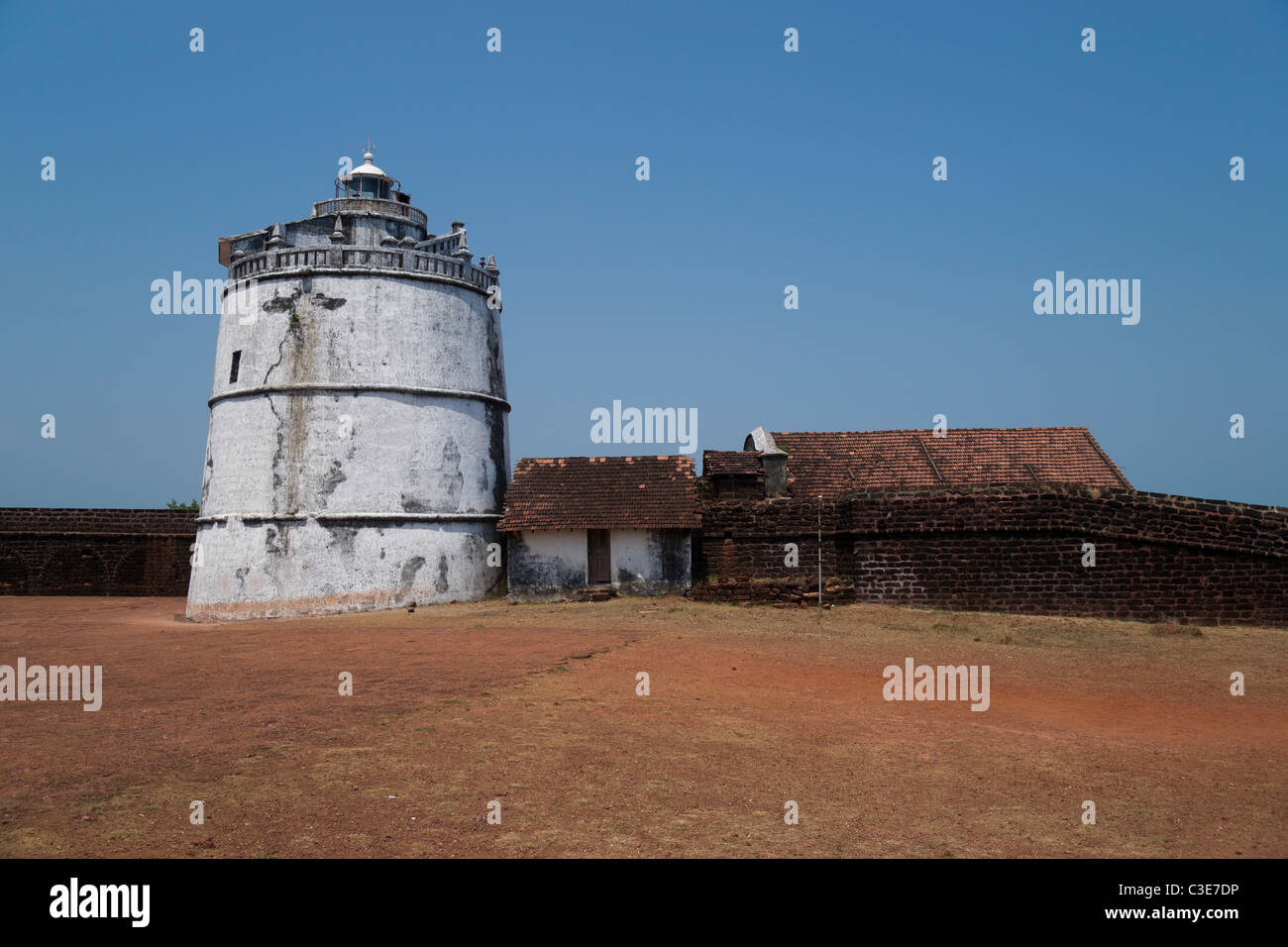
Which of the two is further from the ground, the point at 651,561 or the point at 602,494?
the point at 602,494

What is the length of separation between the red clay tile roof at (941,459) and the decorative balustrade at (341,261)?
828cm

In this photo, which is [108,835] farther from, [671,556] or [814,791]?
[671,556]

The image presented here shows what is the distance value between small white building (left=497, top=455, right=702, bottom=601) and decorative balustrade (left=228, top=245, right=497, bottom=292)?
5.44 metres

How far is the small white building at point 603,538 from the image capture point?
18.5m

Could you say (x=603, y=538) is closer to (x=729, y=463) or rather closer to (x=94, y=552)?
(x=729, y=463)

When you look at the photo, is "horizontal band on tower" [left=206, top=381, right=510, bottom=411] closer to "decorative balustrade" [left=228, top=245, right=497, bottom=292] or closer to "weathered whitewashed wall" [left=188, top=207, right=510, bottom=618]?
"weathered whitewashed wall" [left=188, top=207, right=510, bottom=618]

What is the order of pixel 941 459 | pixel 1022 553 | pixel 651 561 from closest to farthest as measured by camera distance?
pixel 1022 553 → pixel 651 561 → pixel 941 459

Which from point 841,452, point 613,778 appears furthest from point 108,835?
point 841,452

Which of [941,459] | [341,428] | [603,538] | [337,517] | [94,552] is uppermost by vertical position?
[341,428]

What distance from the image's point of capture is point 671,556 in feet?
60.6

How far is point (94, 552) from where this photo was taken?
24188 mm

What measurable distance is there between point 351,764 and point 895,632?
9862 mm

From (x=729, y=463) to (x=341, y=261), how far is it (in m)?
9.33

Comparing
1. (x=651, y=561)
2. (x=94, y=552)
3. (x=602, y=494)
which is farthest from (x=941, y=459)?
(x=94, y=552)
